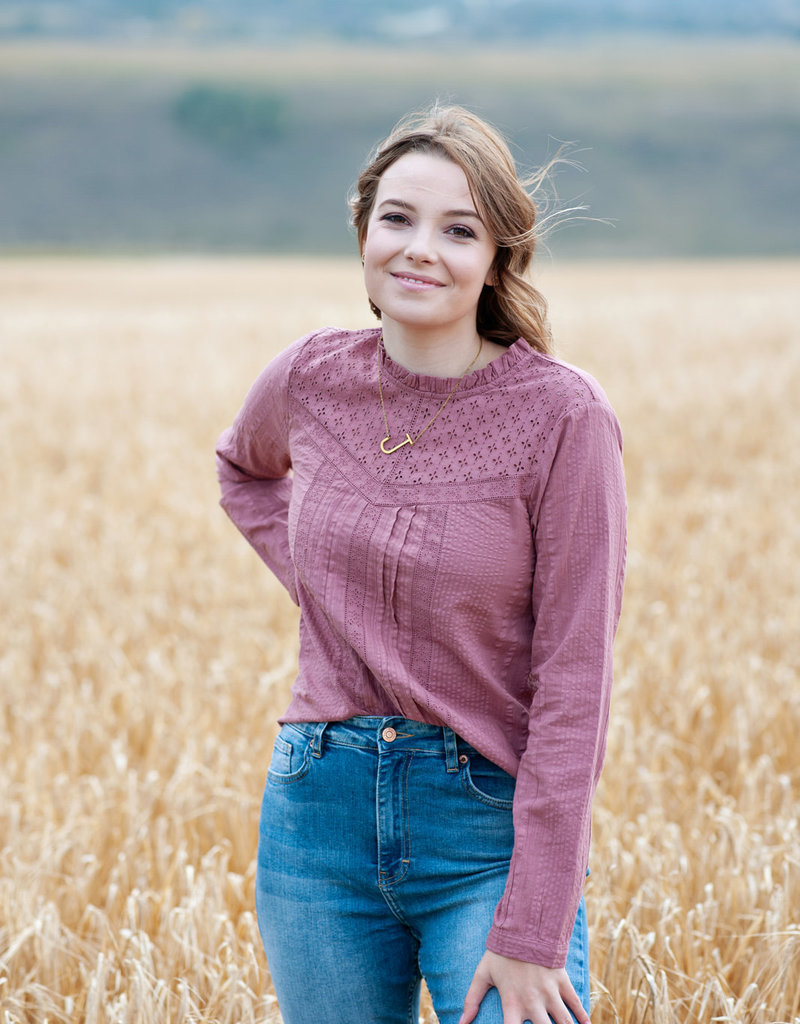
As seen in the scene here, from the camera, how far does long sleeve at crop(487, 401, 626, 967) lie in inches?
61.1

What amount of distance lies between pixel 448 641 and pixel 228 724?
2235 mm

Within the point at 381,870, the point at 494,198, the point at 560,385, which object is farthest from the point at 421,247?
the point at 381,870

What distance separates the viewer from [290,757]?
180cm

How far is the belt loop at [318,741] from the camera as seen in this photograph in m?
1.75

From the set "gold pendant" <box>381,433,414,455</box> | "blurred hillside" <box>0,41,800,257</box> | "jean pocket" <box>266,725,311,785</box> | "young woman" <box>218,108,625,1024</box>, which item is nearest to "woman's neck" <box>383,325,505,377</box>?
"young woman" <box>218,108,625,1024</box>

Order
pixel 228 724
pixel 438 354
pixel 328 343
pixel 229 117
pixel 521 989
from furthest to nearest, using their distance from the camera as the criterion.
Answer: pixel 229 117
pixel 228 724
pixel 328 343
pixel 438 354
pixel 521 989

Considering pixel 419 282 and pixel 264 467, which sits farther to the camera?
pixel 264 467

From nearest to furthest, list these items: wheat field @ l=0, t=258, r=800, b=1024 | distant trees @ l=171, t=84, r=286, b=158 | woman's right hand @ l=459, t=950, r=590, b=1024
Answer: woman's right hand @ l=459, t=950, r=590, b=1024, wheat field @ l=0, t=258, r=800, b=1024, distant trees @ l=171, t=84, r=286, b=158

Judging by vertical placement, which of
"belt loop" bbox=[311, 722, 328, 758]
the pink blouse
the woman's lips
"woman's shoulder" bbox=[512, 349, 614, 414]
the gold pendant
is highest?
the woman's lips

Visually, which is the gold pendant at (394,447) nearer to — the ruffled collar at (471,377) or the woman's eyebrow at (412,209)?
the ruffled collar at (471,377)

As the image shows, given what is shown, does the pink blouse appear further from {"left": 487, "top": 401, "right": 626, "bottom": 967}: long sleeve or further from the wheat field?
the wheat field

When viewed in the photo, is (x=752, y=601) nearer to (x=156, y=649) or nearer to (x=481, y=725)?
(x=156, y=649)

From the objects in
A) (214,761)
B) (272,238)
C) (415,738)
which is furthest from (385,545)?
(272,238)

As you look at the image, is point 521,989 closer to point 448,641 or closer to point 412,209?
point 448,641
